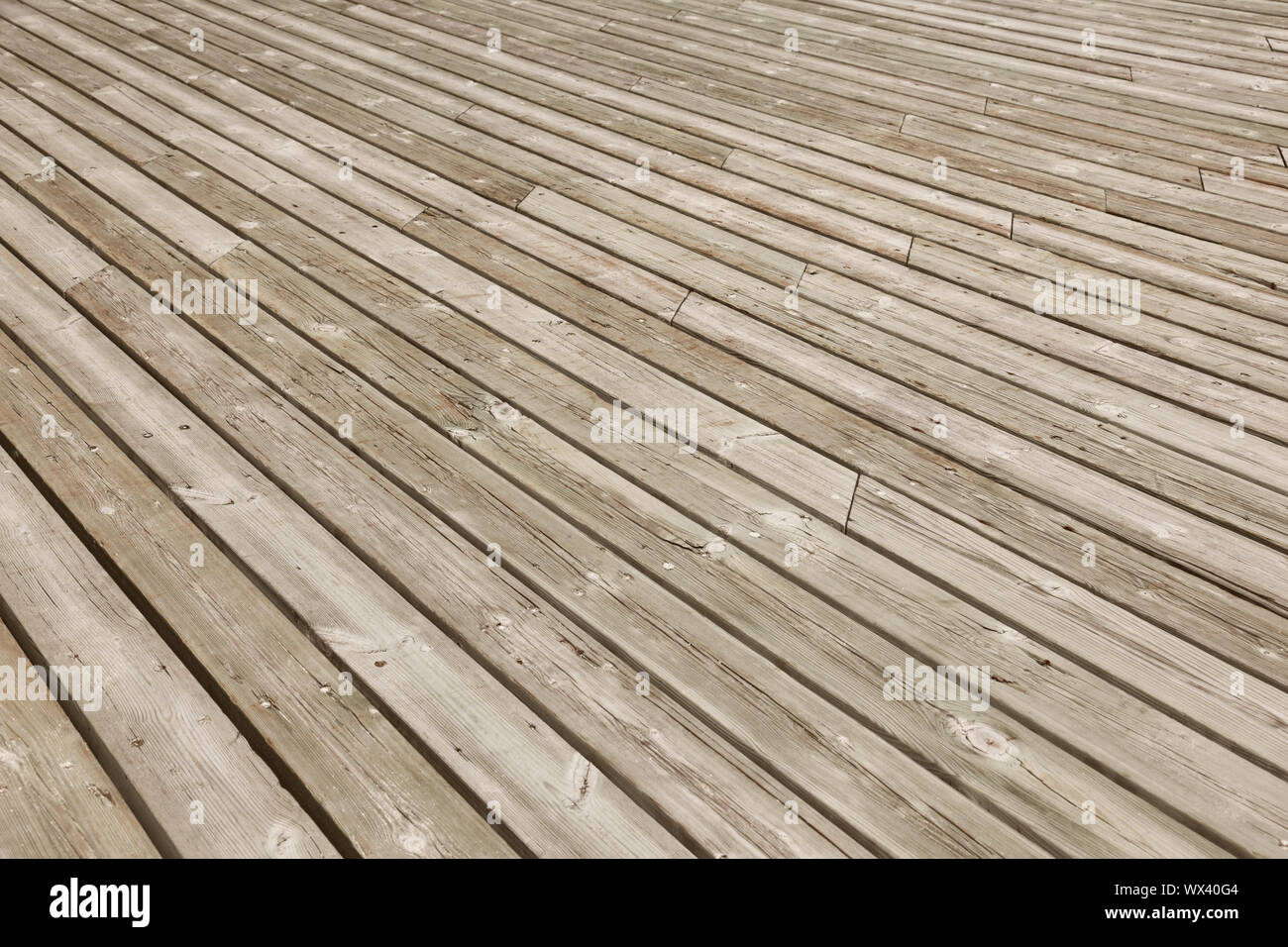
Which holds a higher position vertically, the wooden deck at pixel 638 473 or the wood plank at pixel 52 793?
the wooden deck at pixel 638 473

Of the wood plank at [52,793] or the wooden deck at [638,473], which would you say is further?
the wooden deck at [638,473]

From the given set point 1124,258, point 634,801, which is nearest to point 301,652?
point 634,801

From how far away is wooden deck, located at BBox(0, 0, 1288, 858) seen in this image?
1.22 m

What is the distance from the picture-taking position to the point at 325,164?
2797mm

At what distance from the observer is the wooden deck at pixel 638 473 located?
1225 mm

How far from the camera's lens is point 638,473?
5.67 feet

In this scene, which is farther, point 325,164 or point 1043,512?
point 325,164

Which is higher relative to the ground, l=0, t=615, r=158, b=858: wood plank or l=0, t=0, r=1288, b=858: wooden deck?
l=0, t=0, r=1288, b=858: wooden deck

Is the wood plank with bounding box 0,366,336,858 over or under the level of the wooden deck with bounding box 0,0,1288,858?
under

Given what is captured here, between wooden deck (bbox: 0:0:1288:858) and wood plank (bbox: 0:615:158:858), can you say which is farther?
wooden deck (bbox: 0:0:1288:858)

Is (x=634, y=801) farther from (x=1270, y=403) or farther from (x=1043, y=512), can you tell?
(x=1270, y=403)

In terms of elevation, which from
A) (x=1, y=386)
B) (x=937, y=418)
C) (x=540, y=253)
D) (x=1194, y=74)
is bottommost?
(x=1, y=386)

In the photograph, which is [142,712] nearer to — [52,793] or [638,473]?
[52,793]
